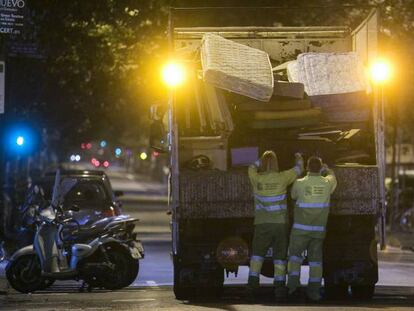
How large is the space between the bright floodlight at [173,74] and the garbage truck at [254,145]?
1.4 inches

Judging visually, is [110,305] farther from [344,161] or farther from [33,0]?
[33,0]

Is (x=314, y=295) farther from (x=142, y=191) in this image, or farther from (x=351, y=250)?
(x=142, y=191)

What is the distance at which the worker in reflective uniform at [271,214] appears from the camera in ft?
40.2

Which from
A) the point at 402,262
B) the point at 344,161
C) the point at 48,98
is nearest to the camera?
the point at 344,161

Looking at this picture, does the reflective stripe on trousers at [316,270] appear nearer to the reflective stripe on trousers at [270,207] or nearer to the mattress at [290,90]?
the reflective stripe on trousers at [270,207]

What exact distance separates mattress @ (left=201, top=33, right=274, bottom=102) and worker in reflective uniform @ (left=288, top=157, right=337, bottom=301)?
1.09 metres

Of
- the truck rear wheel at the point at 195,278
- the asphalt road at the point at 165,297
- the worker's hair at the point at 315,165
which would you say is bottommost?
the asphalt road at the point at 165,297

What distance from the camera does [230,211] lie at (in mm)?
12445

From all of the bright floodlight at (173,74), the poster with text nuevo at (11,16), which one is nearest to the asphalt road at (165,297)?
the bright floodlight at (173,74)

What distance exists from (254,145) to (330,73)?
53.7 inches

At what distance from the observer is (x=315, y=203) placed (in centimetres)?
1216

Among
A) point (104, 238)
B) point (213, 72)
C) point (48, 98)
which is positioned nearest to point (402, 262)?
point (104, 238)

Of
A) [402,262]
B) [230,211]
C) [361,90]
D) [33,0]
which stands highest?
[33,0]

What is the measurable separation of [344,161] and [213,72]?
6.56 ft
